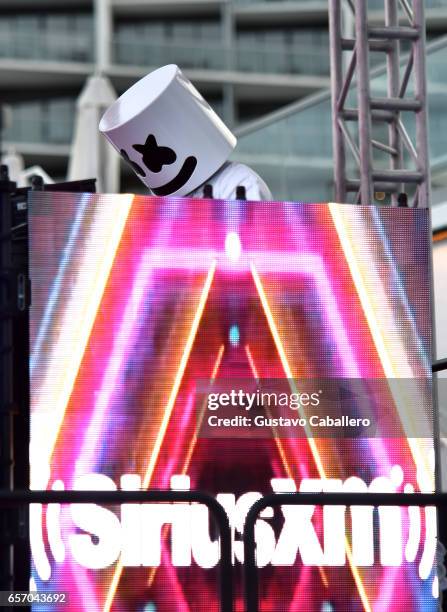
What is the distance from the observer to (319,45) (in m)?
48.1

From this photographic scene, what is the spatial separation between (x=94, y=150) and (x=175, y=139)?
7.04 metres

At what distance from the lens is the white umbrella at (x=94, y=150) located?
11.7 m

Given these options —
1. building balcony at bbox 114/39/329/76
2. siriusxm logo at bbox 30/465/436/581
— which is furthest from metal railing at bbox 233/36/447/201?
building balcony at bbox 114/39/329/76

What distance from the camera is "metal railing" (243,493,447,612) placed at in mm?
3625

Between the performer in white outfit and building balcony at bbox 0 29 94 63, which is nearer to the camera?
the performer in white outfit

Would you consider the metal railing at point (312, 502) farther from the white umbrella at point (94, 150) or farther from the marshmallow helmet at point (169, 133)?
the white umbrella at point (94, 150)

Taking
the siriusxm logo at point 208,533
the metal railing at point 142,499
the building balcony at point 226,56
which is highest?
the building balcony at point 226,56

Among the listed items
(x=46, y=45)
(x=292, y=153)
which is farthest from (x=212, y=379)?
(x=46, y=45)

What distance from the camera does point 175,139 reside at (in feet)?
16.1

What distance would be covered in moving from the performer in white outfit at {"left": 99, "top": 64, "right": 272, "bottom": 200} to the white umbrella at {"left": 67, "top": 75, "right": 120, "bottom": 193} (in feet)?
20.1

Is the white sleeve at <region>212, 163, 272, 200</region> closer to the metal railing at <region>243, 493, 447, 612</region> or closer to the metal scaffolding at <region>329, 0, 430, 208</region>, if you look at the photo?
the metal railing at <region>243, 493, 447, 612</region>

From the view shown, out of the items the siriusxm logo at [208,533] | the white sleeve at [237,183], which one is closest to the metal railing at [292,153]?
the white sleeve at [237,183]

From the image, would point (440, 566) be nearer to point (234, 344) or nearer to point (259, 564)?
point (259, 564)

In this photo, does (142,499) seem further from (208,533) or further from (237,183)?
(237,183)
